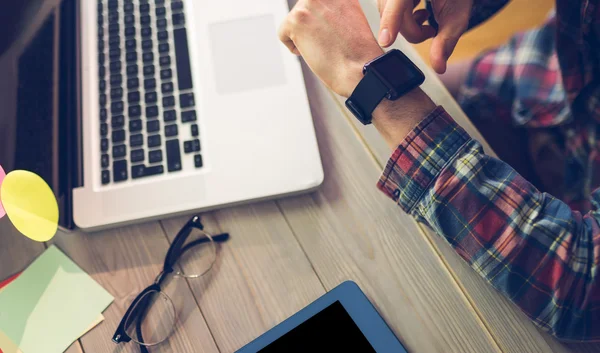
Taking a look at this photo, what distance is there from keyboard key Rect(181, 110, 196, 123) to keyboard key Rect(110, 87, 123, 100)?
11cm

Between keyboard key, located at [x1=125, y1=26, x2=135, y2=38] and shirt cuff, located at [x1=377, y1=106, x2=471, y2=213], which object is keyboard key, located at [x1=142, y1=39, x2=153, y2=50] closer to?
→ keyboard key, located at [x1=125, y1=26, x2=135, y2=38]

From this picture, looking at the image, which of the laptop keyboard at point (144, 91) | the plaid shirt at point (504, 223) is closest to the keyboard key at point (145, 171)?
the laptop keyboard at point (144, 91)

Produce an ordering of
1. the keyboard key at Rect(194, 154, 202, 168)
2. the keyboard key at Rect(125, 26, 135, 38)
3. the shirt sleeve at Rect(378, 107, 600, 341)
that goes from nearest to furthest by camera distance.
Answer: the shirt sleeve at Rect(378, 107, 600, 341)
the keyboard key at Rect(194, 154, 202, 168)
the keyboard key at Rect(125, 26, 135, 38)

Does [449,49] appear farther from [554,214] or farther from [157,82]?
[157,82]

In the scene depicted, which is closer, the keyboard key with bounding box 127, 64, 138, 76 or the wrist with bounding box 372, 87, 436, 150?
the wrist with bounding box 372, 87, 436, 150

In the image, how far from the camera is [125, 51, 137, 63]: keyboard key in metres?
0.74

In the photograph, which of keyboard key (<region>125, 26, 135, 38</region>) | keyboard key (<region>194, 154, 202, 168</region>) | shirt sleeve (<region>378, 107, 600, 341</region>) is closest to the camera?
shirt sleeve (<region>378, 107, 600, 341</region>)

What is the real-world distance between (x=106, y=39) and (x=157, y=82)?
0.44 ft

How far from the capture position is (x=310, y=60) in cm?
67

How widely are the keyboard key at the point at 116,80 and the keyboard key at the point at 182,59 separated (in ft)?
0.30

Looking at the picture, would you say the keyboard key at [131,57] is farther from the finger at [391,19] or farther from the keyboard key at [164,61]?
the finger at [391,19]

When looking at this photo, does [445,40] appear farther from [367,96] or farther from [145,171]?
[145,171]

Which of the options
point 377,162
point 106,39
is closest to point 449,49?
point 377,162

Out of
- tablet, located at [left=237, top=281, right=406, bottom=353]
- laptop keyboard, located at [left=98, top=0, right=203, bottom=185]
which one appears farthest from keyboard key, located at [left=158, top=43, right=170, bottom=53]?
tablet, located at [left=237, top=281, right=406, bottom=353]
